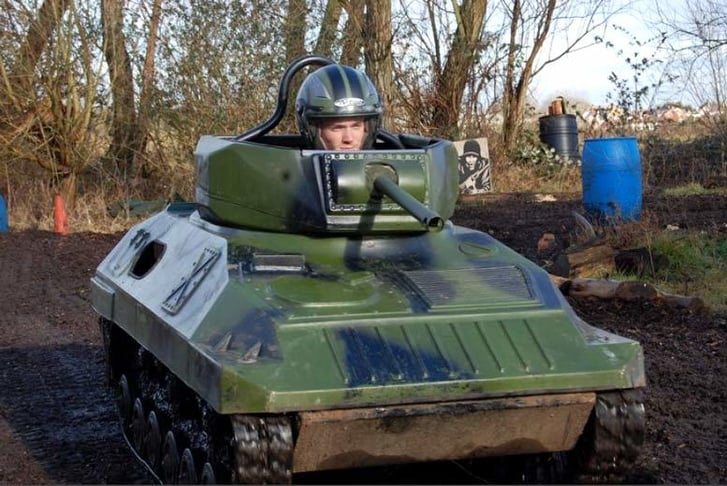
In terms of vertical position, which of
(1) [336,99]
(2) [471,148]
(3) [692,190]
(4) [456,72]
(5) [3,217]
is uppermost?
(1) [336,99]

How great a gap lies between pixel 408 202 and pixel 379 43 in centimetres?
1251

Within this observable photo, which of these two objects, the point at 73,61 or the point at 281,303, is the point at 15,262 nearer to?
the point at 73,61

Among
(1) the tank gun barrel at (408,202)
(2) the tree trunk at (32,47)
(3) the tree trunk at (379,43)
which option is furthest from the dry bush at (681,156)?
(1) the tank gun barrel at (408,202)

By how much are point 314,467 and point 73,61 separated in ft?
42.9

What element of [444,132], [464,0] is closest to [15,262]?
[444,132]

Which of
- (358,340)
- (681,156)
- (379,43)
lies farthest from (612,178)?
(358,340)

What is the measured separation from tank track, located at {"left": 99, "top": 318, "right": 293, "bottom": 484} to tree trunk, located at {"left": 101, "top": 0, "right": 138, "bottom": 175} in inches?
417

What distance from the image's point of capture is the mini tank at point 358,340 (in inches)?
172

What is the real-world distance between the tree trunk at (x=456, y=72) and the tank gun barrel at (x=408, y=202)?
1333cm

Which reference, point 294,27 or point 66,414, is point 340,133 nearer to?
point 66,414

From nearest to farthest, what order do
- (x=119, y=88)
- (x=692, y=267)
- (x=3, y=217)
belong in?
(x=692, y=267) → (x=3, y=217) → (x=119, y=88)

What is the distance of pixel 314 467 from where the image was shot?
14.9 ft

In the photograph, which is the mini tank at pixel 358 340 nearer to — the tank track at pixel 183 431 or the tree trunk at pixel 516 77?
the tank track at pixel 183 431

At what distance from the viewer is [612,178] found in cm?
1257
